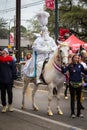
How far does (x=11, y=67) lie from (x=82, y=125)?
3.26 meters

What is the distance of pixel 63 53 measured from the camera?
451 inches

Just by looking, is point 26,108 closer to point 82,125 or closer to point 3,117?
point 3,117

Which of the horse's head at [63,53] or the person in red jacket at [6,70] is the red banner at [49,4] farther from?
the horse's head at [63,53]

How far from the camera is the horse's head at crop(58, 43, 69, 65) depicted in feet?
37.3

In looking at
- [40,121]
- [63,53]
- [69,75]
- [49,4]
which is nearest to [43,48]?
[63,53]

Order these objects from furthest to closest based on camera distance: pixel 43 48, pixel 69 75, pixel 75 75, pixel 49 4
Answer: pixel 49 4
pixel 43 48
pixel 69 75
pixel 75 75

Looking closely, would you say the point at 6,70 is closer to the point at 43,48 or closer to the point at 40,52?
the point at 40,52

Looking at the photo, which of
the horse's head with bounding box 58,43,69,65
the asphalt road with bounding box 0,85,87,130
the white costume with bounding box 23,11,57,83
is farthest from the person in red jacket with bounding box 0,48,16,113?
the horse's head with bounding box 58,43,69,65

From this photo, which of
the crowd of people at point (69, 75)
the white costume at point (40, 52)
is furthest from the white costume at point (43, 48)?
the crowd of people at point (69, 75)

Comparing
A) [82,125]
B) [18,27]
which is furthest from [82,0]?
[82,125]

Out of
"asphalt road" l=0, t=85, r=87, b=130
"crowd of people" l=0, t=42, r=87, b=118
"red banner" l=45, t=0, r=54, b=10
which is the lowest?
"asphalt road" l=0, t=85, r=87, b=130

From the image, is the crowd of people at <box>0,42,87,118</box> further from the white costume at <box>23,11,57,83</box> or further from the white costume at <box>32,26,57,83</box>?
the white costume at <box>32,26,57,83</box>

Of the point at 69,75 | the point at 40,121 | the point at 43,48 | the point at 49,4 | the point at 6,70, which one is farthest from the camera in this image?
the point at 49,4

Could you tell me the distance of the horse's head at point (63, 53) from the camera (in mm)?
11367
